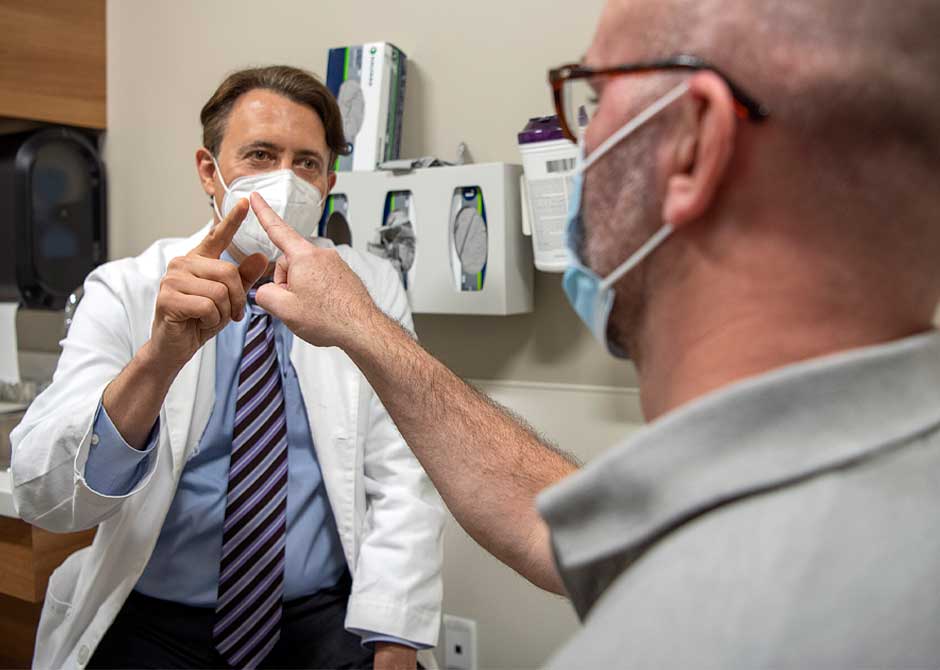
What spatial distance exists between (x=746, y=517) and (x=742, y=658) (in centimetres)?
8

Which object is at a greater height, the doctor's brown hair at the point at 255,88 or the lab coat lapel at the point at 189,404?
the doctor's brown hair at the point at 255,88

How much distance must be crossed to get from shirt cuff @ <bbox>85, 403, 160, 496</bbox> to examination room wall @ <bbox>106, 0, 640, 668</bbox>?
77 cm

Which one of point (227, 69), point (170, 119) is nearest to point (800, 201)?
point (227, 69)

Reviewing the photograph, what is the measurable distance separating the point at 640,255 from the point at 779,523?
0.22 meters

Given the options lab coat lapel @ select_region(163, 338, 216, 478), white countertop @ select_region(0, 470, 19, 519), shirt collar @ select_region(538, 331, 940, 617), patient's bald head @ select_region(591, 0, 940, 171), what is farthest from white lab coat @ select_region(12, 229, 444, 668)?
patient's bald head @ select_region(591, 0, 940, 171)

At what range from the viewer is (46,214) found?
7.20 ft

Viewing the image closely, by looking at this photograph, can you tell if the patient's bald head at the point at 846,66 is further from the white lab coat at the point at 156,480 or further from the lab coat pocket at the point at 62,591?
the lab coat pocket at the point at 62,591

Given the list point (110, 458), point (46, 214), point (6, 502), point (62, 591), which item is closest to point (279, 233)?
point (110, 458)

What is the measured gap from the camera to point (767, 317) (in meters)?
0.52

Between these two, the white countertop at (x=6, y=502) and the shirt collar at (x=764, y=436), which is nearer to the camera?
the shirt collar at (x=764, y=436)

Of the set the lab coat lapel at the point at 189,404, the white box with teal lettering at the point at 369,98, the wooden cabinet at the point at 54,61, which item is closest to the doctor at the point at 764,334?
the lab coat lapel at the point at 189,404

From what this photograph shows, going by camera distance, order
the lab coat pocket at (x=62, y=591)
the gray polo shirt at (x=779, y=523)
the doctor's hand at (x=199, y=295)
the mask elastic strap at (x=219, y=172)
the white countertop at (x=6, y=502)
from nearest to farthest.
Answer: the gray polo shirt at (x=779, y=523)
the doctor's hand at (x=199, y=295)
the lab coat pocket at (x=62, y=591)
the mask elastic strap at (x=219, y=172)
the white countertop at (x=6, y=502)

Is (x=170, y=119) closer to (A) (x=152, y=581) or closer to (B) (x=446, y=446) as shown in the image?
(A) (x=152, y=581)

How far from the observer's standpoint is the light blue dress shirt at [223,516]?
1.33 metres
